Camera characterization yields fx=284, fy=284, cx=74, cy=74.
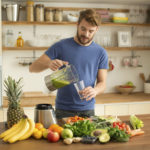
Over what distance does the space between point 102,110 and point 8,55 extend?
166cm

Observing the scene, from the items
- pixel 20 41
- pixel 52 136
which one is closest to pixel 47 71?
pixel 20 41

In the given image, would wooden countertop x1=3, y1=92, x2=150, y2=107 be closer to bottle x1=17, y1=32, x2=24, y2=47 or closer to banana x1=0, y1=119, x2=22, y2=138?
bottle x1=17, y1=32, x2=24, y2=47

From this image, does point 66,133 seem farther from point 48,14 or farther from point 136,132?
point 48,14

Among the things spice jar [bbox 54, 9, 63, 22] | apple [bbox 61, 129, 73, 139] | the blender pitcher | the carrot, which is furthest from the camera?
spice jar [bbox 54, 9, 63, 22]

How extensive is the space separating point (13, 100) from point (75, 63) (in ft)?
2.70

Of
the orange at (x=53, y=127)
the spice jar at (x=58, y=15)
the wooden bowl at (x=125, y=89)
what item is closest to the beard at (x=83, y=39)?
the orange at (x=53, y=127)

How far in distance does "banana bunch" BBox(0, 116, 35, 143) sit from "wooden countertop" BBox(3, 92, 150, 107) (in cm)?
179

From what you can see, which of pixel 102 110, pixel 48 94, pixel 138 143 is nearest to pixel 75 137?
pixel 138 143

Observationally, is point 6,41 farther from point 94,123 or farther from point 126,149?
point 126,149

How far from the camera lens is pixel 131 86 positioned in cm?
460

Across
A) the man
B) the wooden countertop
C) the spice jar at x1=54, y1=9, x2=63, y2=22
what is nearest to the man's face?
the man

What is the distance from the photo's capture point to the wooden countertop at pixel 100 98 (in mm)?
3906

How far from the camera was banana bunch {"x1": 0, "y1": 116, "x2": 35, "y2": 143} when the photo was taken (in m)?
1.86

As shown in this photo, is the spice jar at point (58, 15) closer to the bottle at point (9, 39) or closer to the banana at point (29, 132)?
the bottle at point (9, 39)
